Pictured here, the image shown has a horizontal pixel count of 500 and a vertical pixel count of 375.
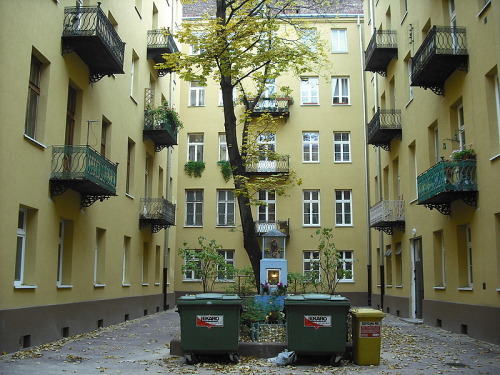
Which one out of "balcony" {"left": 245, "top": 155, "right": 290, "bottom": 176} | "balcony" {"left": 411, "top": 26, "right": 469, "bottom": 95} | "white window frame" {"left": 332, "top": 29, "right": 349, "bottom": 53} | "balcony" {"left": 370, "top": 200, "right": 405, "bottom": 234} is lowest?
"balcony" {"left": 370, "top": 200, "right": 405, "bottom": 234}

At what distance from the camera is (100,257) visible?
18469 mm

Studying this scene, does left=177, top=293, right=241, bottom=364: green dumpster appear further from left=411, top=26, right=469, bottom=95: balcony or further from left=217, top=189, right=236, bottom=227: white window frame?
left=217, top=189, right=236, bottom=227: white window frame

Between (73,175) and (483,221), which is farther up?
(73,175)

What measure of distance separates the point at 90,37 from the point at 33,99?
2341mm

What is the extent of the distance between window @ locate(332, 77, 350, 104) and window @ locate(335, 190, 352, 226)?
5.45 meters

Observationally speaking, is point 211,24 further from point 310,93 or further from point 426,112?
point 310,93

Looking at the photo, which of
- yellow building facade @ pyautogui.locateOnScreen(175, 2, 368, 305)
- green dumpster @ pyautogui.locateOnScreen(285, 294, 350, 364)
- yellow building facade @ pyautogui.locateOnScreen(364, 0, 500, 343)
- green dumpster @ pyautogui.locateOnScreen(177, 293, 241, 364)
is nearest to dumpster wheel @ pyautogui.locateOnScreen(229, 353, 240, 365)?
green dumpster @ pyautogui.locateOnScreen(177, 293, 241, 364)

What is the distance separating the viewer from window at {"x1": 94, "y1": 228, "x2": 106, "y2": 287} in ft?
60.0

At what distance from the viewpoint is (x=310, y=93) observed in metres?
33.2

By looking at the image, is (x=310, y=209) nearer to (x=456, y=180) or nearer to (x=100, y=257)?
(x=100, y=257)

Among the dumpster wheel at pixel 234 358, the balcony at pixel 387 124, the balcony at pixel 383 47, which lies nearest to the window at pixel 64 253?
the dumpster wheel at pixel 234 358

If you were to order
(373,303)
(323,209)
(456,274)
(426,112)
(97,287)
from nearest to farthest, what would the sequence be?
(456,274)
(97,287)
(426,112)
(373,303)
(323,209)

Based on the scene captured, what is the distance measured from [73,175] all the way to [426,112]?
39.9 ft

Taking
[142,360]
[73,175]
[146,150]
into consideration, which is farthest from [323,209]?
[142,360]
